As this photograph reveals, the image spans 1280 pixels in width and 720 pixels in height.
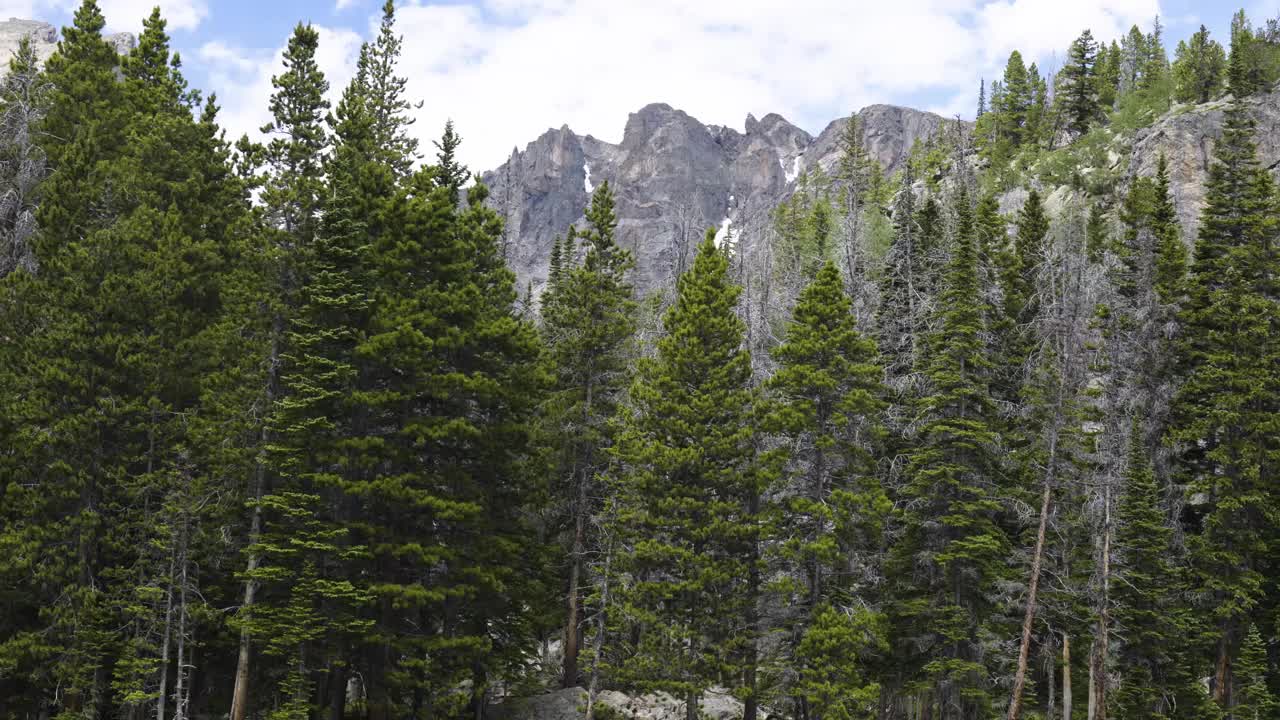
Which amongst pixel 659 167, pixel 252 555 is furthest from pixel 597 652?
pixel 659 167

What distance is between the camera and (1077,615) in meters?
27.1

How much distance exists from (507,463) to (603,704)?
26.2ft

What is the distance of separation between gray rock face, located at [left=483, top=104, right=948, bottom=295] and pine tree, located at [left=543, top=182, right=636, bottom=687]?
135 m

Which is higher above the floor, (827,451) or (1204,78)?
(1204,78)

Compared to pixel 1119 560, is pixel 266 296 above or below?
above

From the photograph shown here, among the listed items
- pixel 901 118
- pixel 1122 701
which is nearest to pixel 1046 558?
pixel 1122 701

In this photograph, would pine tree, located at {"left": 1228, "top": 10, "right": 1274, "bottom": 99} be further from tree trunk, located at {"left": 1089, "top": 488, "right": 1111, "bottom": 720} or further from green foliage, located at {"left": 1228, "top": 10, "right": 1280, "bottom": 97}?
tree trunk, located at {"left": 1089, "top": 488, "right": 1111, "bottom": 720}

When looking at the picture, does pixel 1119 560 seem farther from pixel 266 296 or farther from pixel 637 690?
pixel 266 296

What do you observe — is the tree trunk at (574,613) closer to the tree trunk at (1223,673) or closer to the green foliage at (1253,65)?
the tree trunk at (1223,673)

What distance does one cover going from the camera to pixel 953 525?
2509 centimetres

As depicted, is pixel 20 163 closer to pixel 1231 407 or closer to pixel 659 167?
pixel 1231 407

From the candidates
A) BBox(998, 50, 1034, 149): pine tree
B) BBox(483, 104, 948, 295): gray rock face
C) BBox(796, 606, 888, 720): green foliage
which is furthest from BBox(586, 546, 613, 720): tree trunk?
BBox(483, 104, 948, 295): gray rock face

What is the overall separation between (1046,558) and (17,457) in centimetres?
2822

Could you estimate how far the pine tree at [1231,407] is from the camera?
2725 centimetres
